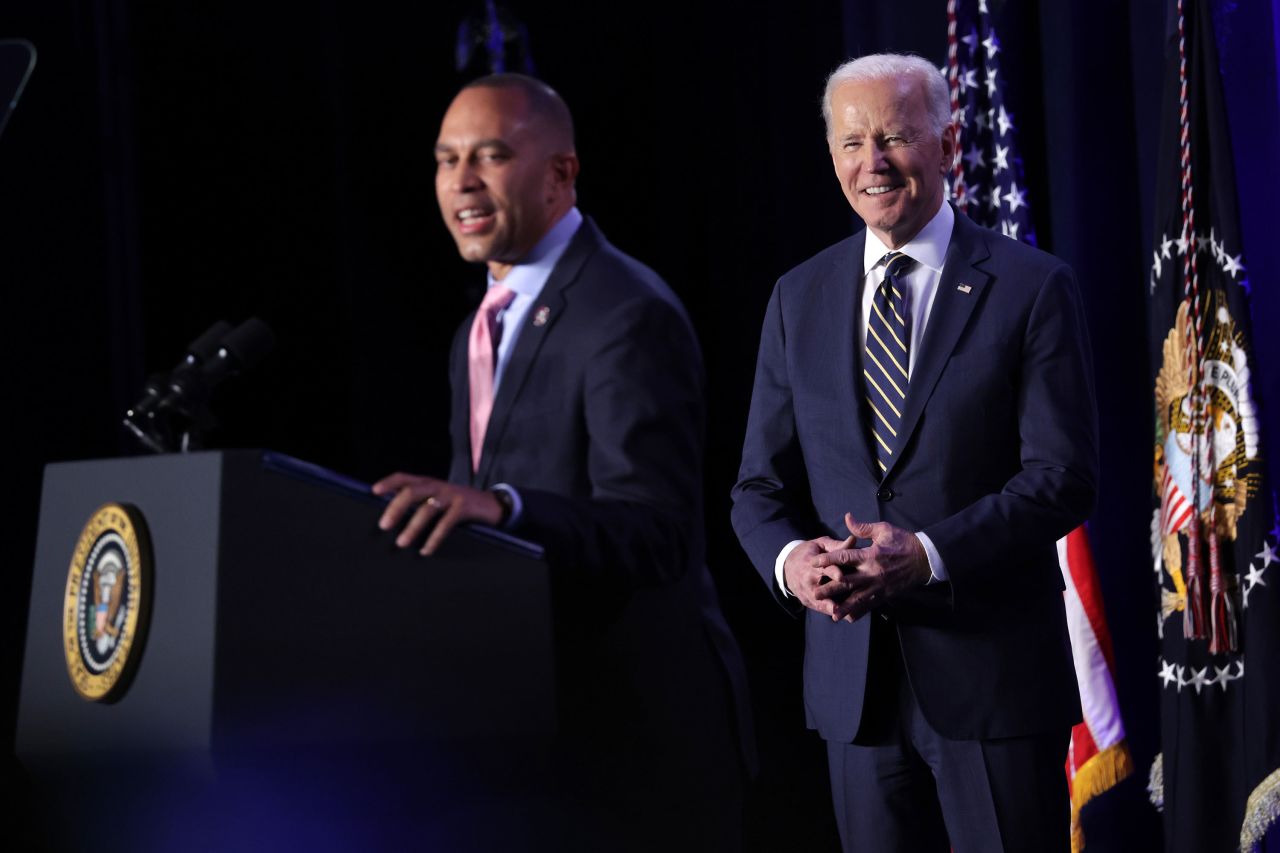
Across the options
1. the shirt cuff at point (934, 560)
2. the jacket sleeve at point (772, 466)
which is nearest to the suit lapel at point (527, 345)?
the jacket sleeve at point (772, 466)

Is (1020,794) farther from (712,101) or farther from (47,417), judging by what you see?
(47,417)

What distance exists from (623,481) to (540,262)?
469mm

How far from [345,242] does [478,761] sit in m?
2.98

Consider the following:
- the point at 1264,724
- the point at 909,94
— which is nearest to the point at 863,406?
the point at 909,94

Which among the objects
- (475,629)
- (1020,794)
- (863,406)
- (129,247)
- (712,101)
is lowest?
(1020,794)

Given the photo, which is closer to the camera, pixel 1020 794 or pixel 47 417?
pixel 1020 794

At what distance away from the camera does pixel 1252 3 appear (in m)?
2.94

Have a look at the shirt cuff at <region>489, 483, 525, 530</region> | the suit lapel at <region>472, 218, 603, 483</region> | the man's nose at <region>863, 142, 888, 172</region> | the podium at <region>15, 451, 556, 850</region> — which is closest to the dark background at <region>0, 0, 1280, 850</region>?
the suit lapel at <region>472, 218, 603, 483</region>

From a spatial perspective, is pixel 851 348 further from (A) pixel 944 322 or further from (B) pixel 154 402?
(B) pixel 154 402

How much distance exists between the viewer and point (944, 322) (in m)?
1.94

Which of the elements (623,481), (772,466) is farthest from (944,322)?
(623,481)

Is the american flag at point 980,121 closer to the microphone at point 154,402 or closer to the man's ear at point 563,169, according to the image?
the man's ear at point 563,169

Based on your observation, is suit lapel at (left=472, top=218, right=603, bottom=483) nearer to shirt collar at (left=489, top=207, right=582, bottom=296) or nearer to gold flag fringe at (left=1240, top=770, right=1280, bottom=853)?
shirt collar at (left=489, top=207, right=582, bottom=296)

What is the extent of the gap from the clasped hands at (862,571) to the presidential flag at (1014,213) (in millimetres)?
1050
